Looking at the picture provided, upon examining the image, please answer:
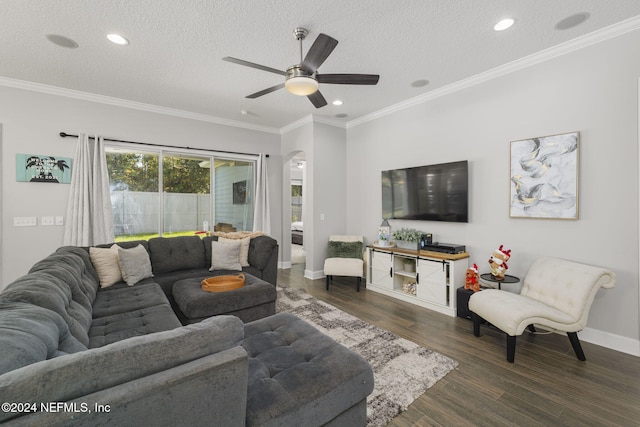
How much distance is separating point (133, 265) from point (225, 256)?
1009 millimetres

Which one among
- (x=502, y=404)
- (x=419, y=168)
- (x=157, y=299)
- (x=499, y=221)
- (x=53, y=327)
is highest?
(x=419, y=168)

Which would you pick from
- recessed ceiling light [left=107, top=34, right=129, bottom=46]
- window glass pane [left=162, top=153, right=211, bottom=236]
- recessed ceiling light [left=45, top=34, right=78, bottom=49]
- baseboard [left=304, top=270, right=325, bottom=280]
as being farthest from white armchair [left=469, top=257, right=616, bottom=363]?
recessed ceiling light [left=45, top=34, right=78, bottom=49]

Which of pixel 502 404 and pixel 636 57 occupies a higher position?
pixel 636 57

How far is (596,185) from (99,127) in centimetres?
623

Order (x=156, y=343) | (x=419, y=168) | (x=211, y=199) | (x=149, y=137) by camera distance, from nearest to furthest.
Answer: (x=156, y=343)
(x=419, y=168)
(x=149, y=137)
(x=211, y=199)

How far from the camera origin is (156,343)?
0.94 metres

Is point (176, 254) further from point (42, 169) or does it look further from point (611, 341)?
point (611, 341)

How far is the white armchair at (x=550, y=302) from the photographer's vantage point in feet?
7.57

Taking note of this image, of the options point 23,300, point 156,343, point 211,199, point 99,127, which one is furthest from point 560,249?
point 99,127

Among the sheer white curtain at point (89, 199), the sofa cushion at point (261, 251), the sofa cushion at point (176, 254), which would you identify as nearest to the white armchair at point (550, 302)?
the sofa cushion at point (261, 251)

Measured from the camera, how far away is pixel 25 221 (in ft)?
12.2

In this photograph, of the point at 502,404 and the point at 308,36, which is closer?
the point at 502,404

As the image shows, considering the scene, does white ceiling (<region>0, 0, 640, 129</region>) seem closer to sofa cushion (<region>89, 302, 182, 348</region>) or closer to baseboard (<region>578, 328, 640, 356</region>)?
sofa cushion (<region>89, 302, 182, 348</region>)

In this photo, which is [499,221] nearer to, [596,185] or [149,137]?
[596,185]
